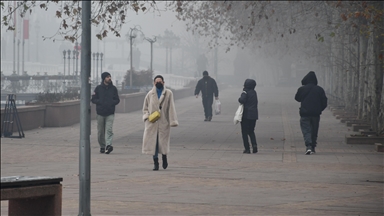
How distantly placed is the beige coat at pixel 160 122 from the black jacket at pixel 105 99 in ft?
11.6

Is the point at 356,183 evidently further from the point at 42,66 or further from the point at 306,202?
the point at 42,66

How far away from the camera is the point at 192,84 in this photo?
2904 inches

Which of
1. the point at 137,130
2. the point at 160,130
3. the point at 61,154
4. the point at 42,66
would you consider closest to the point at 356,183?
the point at 160,130

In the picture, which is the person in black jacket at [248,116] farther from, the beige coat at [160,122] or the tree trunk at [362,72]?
the tree trunk at [362,72]

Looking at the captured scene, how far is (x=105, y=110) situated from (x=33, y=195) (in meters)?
11.9


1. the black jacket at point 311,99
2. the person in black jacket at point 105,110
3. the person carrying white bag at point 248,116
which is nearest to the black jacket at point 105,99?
the person in black jacket at point 105,110

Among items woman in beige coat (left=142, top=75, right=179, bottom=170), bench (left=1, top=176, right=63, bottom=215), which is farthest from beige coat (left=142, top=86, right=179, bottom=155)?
bench (left=1, top=176, right=63, bottom=215)

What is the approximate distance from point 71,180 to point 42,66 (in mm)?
121378

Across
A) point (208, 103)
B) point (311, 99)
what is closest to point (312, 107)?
point (311, 99)

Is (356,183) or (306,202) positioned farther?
(356,183)

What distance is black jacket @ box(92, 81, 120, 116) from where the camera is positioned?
1830 cm

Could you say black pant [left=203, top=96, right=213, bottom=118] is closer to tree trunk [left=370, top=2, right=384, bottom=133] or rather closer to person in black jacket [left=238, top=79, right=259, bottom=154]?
tree trunk [left=370, top=2, right=384, bottom=133]

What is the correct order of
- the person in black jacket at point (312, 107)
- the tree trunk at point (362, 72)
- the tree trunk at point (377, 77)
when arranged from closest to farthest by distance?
1. the person in black jacket at point (312, 107)
2. the tree trunk at point (377, 77)
3. the tree trunk at point (362, 72)

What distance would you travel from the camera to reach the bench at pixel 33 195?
618 centimetres
